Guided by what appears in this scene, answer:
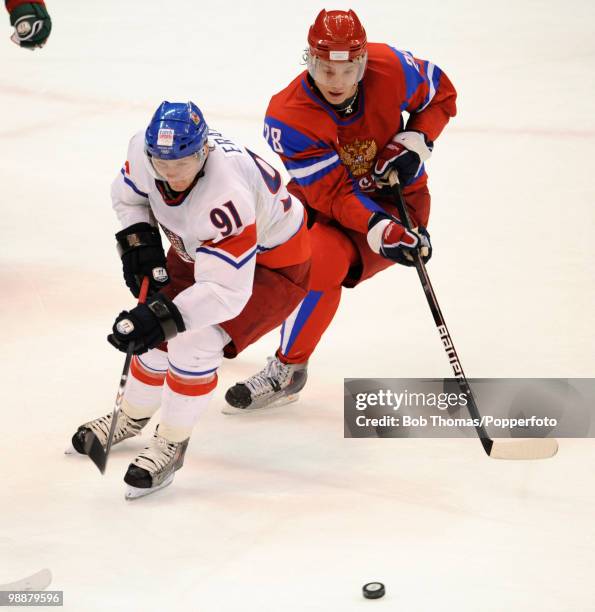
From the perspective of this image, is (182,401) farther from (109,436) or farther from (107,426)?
(107,426)

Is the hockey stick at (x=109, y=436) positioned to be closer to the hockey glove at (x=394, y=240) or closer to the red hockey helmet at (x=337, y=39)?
the hockey glove at (x=394, y=240)

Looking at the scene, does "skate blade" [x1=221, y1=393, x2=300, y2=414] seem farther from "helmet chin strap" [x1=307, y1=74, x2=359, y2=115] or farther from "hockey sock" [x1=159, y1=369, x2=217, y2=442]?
"helmet chin strap" [x1=307, y1=74, x2=359, y2=115]

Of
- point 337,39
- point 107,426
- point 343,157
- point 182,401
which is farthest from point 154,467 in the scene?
point 337,39

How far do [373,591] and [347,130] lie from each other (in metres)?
1.46

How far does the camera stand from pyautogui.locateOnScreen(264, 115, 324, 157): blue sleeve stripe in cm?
338

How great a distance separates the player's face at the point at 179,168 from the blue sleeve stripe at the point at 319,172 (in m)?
0.68

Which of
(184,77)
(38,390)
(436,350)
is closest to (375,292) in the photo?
(436,350)

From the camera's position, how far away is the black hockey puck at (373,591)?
2.48m

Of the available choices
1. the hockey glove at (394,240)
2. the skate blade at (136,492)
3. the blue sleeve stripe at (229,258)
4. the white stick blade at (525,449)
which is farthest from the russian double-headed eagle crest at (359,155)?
the skate blade at (136,492)

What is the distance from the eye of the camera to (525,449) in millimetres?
3094

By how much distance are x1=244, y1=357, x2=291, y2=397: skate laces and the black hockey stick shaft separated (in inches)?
19.1

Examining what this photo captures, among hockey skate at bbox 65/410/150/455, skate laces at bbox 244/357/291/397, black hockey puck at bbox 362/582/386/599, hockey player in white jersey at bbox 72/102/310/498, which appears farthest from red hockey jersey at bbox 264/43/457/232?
black hockey puck at bbox 362/582/386/599

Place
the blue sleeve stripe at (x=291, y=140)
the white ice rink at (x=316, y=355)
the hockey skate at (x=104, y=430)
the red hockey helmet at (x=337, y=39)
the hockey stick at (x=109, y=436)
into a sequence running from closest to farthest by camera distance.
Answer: the white ice rink at (x=316, y=355), the hockey stick at (x=109, y=436), the hockey skate at (x=104, y=430), the red hockey helmet at (x=337, y=39), the blue sleeve stripe at (x=291, y=140)

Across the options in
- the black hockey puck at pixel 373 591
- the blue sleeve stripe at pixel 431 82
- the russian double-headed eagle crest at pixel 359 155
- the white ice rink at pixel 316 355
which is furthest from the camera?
the blue sleeve stripe at pixel 431 82
